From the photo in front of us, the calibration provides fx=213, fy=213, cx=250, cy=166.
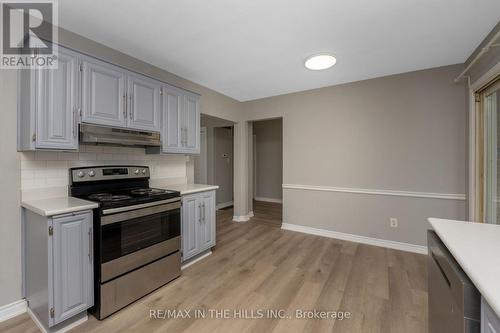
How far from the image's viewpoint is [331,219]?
3.51 m

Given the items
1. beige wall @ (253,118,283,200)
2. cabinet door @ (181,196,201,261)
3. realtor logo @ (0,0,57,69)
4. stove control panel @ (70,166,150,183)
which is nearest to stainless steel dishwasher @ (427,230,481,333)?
cabinet door @ (181,196,201,261)

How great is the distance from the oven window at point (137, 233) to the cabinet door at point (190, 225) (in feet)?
0.50

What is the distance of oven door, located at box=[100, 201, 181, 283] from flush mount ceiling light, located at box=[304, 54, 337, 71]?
2248mm

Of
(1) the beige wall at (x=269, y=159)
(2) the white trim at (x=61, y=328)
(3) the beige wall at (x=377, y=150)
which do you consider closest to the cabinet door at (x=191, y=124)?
(3) the beige wall at (x=377, y=150)

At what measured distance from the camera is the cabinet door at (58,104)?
163 cm

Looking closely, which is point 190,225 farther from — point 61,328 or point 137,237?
point 61,328

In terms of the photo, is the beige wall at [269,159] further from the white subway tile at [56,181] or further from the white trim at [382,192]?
the white subway tile at [56,181]

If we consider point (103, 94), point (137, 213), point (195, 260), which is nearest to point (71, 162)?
point (103, 94)

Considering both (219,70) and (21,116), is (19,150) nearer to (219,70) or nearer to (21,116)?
(21,116)

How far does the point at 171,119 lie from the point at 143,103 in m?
0.37

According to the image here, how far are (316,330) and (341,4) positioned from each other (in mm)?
2516

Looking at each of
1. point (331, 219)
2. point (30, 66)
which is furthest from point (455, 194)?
point (30, 66)

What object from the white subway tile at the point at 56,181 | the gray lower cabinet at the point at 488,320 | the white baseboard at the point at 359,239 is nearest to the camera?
the gray lower cabinet at the point at 488,320

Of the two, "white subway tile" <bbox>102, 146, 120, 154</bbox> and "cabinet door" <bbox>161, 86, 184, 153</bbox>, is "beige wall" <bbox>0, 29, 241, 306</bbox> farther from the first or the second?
"cabinet door" <bbox>161, 86, 184, 153</bbox>
